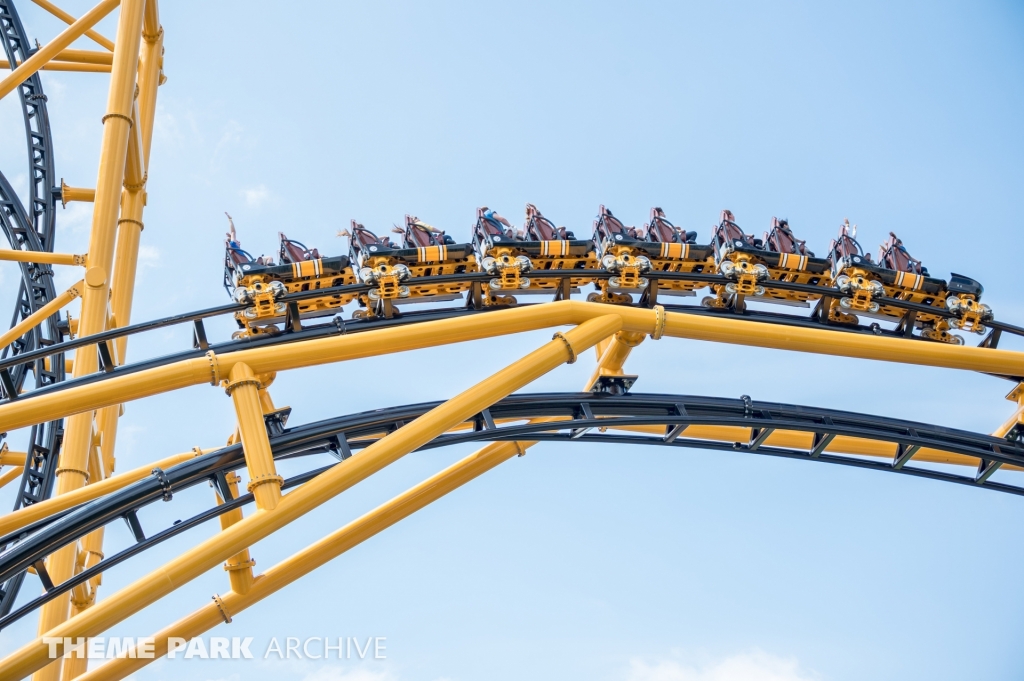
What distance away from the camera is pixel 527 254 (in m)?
8.69

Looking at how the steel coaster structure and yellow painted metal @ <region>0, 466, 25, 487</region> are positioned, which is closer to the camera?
the steel coaster structure

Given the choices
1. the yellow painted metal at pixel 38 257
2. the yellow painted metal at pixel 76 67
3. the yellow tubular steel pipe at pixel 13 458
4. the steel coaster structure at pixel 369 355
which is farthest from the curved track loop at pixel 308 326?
the yellow painted metal at pixel 76 67

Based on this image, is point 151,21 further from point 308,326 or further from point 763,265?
point 763,265

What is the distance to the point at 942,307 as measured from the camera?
9.70 meters

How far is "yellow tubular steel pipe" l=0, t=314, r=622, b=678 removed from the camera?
18.5 ft

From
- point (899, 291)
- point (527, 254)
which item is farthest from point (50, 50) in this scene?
point (899, 291)

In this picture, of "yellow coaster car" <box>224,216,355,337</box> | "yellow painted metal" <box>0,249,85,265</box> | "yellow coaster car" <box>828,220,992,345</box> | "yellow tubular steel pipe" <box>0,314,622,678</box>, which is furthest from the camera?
"yellow coaster car" <box>828,220,992,345</box>

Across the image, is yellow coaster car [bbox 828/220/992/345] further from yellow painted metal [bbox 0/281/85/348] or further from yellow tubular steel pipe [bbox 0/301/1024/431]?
yellow painted metal [bbox 0/281/85/348]

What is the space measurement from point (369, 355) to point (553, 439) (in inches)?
78.8

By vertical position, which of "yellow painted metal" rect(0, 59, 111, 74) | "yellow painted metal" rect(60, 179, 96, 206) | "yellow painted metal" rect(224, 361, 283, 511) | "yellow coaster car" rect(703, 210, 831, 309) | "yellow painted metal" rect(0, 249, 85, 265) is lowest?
"yellow painted metal" rect(224, 361, 283, 511)

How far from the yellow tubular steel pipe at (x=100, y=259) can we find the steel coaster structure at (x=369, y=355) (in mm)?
15

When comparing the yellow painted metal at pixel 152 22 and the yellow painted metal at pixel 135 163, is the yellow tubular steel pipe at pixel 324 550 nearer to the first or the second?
the yellow painted metal at pixel 135 163

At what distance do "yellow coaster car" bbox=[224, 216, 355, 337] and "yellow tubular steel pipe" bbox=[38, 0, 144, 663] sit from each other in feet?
2.69

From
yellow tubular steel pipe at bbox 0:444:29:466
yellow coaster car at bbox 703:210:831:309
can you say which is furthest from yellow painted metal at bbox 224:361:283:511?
yellow tubular steel pipe at bbox 0:444:29:466
